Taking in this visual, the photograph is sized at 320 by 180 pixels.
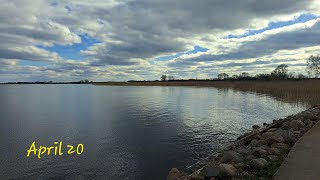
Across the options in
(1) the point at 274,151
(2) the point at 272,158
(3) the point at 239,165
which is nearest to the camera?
(3) the point at 239,165

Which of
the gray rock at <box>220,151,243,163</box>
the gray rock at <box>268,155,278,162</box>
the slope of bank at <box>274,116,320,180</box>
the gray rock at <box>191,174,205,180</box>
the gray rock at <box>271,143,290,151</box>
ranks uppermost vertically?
the slope of bank at <box>274,116,320,180</box>

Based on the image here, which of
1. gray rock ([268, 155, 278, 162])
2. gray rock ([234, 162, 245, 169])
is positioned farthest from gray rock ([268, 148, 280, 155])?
gray rock ([234, 162, 245, 169])

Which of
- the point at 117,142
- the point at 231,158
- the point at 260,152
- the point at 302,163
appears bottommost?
the point at 117,142

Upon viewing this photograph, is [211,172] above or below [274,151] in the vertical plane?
below

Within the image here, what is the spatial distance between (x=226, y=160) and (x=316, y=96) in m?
30.0

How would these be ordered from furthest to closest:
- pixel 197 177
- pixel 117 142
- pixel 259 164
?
pixel 117 142, pixel 197 177, pixel 259 164

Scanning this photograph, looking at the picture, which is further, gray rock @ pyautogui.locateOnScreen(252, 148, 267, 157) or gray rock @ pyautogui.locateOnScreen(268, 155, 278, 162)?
gray rock @ pyautogui.locateOnScreen(252, 148, 267, 157)

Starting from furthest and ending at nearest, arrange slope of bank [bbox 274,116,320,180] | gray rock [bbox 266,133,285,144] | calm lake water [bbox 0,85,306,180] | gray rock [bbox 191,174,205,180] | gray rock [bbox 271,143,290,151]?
gray rock [bbox 266,133,285,144]
calm lake water [bbox 0,85,306,180]
gray rock [bbox 271,143,290,151]
gray rock [bbox 191,174,205,180]
slope of bank [bbox 274,116,320,180]

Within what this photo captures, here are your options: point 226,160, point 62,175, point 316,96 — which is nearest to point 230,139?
point 226,160

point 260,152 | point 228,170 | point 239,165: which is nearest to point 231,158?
point 239,165

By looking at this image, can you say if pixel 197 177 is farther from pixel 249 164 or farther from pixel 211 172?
pixel 249 164

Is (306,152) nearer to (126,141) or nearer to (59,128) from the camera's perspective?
(126,141)

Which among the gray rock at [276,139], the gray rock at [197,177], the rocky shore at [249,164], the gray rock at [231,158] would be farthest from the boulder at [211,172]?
the gray rock at [276,139]

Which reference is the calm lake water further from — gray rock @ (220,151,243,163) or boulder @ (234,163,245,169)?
boulder @ (234,163,245,169)
